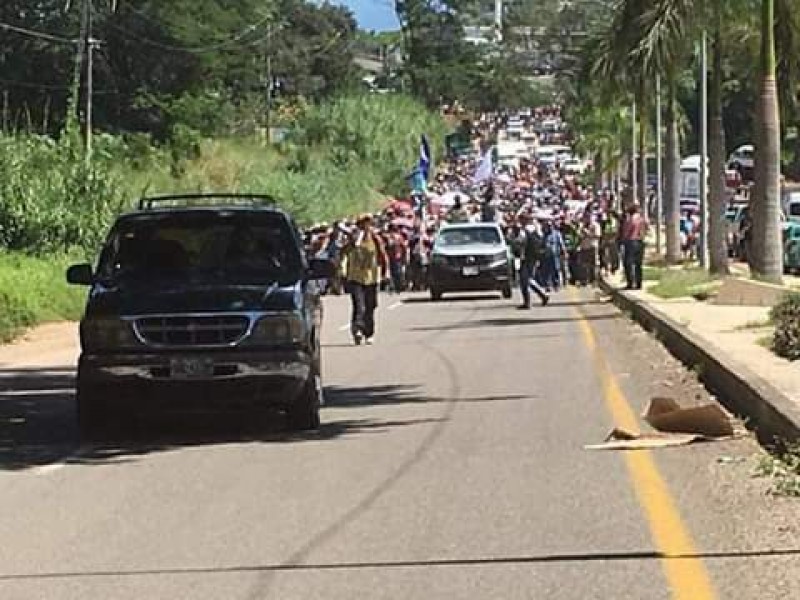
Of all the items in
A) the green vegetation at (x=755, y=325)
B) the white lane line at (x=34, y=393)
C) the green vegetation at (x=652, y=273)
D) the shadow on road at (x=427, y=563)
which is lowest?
the green vegetation at (x=652, y=273)

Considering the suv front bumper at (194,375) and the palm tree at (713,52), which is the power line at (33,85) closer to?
the palm tree at (713,52)

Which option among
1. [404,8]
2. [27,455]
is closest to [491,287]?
[27,455]

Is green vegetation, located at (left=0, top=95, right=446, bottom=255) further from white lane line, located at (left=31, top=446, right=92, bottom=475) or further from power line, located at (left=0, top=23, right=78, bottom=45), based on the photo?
white lane line, located at (left=31, top=446, right=92, bottom=475)

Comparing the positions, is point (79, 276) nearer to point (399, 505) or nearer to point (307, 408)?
point (307, 408)

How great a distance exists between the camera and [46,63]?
254 ft

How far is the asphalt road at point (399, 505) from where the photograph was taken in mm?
8836

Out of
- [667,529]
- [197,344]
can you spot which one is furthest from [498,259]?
[667,529]

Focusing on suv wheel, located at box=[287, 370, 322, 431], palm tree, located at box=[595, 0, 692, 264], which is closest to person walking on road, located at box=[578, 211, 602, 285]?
palm tree, located at box=[595, 0, 692, 264]

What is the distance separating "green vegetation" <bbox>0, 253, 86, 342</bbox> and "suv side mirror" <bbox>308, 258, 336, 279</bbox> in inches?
522

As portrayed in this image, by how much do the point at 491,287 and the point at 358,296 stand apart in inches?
627

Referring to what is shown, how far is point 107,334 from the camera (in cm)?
1441

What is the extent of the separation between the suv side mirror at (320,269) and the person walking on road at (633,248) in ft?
68.6

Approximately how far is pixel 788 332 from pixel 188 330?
716cm

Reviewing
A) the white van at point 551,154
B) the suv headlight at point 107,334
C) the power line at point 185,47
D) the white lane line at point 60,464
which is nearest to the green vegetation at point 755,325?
the suv headlight at point 107,334
